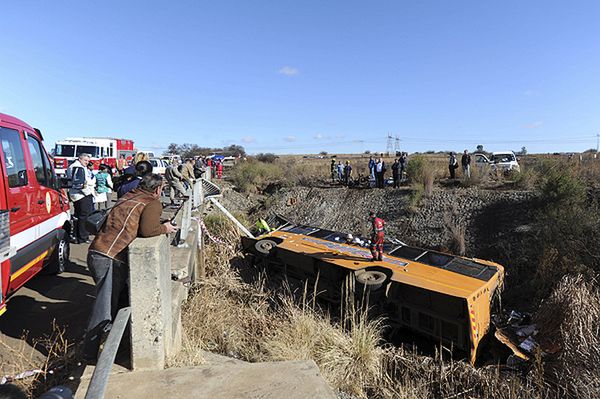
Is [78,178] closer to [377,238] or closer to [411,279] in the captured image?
[377,238]

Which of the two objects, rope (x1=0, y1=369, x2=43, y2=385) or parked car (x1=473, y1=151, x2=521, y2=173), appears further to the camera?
parked car (x1=473, y1=151, x2=521, y2=173)

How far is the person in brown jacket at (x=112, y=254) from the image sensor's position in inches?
130

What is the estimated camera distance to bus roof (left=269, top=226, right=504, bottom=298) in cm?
686

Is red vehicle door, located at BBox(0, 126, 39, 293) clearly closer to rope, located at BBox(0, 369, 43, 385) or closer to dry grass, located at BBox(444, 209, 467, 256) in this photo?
rope, located at BBox(0, 369, 43, 385)

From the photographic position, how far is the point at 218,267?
773 cm

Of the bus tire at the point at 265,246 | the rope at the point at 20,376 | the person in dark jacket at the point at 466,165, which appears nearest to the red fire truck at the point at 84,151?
the bus tire at the point at 265,246

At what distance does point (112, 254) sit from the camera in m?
3.30

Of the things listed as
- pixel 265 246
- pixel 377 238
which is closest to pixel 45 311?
pixel 265 246

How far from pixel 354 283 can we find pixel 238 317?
2754mm

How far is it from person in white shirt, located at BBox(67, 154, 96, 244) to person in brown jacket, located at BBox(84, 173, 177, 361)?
5.55 metres

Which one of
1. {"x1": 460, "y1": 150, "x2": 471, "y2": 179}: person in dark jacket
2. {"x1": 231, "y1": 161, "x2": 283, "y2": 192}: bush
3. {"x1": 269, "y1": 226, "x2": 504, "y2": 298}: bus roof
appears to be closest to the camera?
{"x1": 269, "y1": 226, "x2": 504, "y2": 298}: bus roof

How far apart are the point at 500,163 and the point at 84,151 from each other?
24.1 meters

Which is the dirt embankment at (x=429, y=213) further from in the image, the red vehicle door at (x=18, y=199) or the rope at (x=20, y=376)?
the rope at (x=20, y=376)

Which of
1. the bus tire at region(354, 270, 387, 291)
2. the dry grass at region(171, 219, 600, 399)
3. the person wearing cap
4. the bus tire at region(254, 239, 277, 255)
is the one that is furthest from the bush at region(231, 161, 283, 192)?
the dry grass at region(171, 219, 600, 399)
